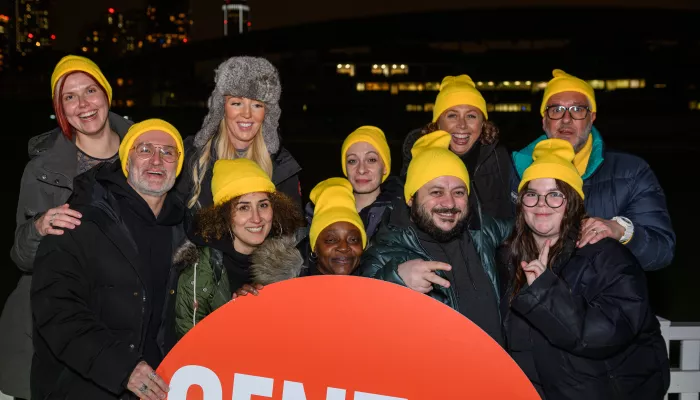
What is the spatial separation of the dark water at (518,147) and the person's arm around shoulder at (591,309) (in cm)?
620

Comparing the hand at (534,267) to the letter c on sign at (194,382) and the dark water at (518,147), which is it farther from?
the dark water at (518,147)

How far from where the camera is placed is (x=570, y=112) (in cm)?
459

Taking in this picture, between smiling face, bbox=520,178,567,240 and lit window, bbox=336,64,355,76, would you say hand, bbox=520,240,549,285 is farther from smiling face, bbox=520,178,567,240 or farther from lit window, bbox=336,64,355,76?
lit window, bbox=336,64,355,76

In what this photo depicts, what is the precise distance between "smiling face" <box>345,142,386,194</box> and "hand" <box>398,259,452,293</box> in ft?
5.34

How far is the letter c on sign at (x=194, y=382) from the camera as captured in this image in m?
3.20

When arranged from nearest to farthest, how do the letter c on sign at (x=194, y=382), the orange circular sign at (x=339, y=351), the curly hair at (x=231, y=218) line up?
the orange circular sign at (x=339, y=351) < the letter c on sign at (x=194, y=382) < the curly hair at (x=231, y=218)

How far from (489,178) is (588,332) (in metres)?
2.05

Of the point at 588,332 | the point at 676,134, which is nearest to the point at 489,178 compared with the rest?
Answer: the point at 588,332

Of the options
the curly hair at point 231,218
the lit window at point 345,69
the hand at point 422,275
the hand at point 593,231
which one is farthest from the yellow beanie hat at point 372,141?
the lit window at point 345,69

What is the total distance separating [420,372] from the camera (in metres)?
3.00

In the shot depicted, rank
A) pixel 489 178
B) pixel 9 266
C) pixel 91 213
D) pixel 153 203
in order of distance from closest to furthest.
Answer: pixel 91 213 < pixel 153 203 < pixel 489 178 < pixel 9 266

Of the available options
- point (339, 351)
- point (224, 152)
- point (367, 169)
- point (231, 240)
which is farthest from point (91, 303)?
point (367, 169)

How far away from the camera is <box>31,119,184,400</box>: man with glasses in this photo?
3270 millimetres

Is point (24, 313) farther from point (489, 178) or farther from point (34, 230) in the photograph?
point (489, 178)
